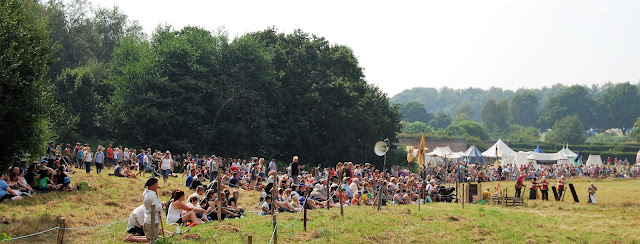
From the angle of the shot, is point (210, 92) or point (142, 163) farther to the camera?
point (210, 92)

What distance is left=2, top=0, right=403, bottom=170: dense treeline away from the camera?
4453cm

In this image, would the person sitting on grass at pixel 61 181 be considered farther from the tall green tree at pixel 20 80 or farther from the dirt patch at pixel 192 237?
the dirt patch at pixel 192 237

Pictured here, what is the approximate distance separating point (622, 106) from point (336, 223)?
7000 inches

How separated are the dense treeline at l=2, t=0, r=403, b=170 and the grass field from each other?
18204 millimetres

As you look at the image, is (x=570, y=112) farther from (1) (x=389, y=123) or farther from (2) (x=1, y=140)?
(2) (x=1, y=140)

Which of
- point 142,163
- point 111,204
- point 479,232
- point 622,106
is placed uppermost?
point 622,106

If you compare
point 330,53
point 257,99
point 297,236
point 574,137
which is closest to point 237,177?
point 297,236

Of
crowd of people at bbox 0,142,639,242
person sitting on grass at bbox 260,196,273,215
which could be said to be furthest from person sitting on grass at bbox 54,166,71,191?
person sitting on grass at bbox 260,196,273,215

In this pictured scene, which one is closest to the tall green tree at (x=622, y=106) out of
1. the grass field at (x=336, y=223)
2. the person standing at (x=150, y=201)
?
the grass field at (x=336, y=223)

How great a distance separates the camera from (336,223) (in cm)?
1866

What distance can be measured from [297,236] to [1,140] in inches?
418

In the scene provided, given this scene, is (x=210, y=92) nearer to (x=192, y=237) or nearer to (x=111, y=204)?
(x=111, y=204)

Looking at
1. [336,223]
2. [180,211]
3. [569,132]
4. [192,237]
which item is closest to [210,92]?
[336,223]

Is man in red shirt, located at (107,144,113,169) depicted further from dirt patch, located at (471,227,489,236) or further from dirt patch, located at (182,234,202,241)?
dirt patch, located at (471,227,489,236)
